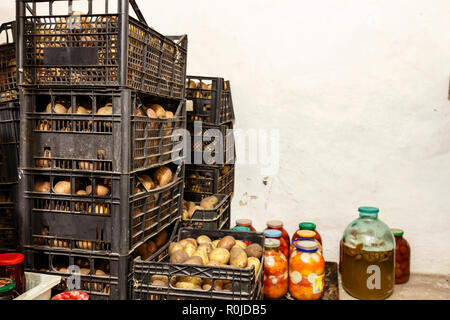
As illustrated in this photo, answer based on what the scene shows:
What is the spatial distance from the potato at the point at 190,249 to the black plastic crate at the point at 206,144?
2.97 ft

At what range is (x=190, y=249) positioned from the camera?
202cm

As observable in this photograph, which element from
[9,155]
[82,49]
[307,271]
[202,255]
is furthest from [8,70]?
[307,271]

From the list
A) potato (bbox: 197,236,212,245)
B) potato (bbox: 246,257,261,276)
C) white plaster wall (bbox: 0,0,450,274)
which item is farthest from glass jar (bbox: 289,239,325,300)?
white plaster wall (bbox: 0,0,450,274)

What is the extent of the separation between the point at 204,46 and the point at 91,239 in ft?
6.83

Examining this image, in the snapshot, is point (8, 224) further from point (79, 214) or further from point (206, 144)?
point (206, 144)

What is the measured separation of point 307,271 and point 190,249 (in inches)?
28.8

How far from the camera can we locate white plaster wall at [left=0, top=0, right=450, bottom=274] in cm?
297

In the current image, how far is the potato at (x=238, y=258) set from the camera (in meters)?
1.89

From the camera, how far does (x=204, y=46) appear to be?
331 cm

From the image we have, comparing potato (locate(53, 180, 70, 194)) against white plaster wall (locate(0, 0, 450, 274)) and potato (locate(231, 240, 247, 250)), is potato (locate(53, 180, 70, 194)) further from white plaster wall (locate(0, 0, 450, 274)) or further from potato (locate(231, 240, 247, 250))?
Answer: white plaster wall (locate(0, 0, 450, 274))

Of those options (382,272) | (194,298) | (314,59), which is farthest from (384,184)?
(194,298)

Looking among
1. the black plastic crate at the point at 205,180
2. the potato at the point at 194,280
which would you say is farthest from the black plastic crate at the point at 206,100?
the potato at the point at 194,280

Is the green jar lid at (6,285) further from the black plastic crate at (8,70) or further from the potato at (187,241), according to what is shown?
the black plastic crate at (8,70)

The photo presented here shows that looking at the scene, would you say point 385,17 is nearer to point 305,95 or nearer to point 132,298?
point 305,95
